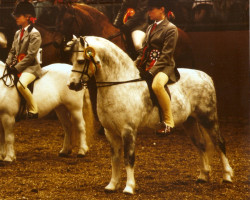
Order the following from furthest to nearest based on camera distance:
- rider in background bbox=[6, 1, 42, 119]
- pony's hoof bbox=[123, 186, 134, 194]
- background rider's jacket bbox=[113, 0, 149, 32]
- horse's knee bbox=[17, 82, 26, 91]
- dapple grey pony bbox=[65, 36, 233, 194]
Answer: background rider's jacket bbox=[113, 0, 149, 32], rider in background bbox=[6, 1, 42, 119], horse's knee bbox=[17, 82, 26, 91], pony's hoof bbox=[123, 186, 134, 194], dapple grey pony bbox=[65, 36, 233, 194]

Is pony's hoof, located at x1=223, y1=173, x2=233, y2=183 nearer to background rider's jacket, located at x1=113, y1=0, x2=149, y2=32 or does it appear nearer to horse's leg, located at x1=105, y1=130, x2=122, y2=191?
horse's leg, located at x1=105, y1=130, x2=122, y2=191

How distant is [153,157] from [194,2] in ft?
11.9

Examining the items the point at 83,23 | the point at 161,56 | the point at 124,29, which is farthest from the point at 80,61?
the point at 83,23

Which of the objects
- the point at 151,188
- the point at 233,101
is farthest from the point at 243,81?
the point at 151,188

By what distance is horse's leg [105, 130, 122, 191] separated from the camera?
234 inches

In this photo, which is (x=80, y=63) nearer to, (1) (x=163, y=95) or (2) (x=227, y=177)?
(1) (x=163, y=95)

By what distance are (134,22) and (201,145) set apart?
128 inches

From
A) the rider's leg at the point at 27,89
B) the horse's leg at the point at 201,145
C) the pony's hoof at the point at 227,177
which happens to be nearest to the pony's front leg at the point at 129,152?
the horse's leg at the point at 201,145

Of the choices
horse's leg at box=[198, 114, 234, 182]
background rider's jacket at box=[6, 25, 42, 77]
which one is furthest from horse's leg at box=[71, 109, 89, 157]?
horse's leg at box=[198, 114, 234, 182]

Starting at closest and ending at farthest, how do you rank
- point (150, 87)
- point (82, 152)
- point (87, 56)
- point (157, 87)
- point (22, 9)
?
point (87, 56) → point (157, 87) → point (150, 87) → point (22, 9) → point (82, 152)

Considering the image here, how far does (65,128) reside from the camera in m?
8.29

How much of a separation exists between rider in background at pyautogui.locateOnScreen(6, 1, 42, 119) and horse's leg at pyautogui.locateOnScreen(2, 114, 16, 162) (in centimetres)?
25

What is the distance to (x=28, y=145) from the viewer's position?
927 cm

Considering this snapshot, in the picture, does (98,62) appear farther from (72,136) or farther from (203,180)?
(72,136)
